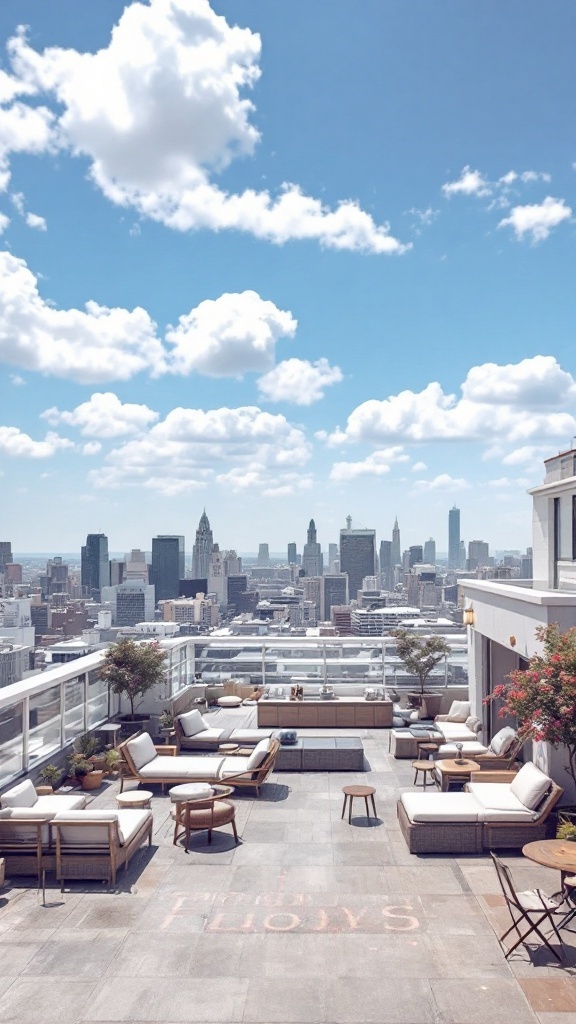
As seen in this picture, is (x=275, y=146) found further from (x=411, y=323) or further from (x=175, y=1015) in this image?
(x=175, y=1015)

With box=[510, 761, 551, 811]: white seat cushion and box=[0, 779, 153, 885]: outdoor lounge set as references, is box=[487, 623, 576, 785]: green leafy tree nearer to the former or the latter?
box=[510, 761, 551, 811]: white seat cushion

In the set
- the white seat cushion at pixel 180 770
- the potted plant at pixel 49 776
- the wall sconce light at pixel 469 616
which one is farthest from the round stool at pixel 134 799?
the wall sconce light at pixel 469 616

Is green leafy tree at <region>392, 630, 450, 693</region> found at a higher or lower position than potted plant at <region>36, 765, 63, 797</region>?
higher

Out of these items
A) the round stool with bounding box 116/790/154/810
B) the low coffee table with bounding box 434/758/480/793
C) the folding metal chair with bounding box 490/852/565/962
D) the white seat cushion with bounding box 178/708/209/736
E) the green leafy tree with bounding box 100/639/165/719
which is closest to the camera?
the folding metal chair with bounding box 490/852/565/962

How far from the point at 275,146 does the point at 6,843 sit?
1522cm

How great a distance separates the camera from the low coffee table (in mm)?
9867

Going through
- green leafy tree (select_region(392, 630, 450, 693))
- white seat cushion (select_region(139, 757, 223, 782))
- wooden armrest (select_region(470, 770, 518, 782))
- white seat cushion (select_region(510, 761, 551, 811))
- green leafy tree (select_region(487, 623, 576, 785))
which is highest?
green leafy tree (select_region(487, 623, 576, 785))

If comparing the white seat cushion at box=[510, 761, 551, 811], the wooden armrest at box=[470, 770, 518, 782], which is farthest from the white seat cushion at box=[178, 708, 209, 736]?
the white seat cushion at box=[510, 761, 551, 811]

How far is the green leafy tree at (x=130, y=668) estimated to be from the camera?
12977 millimetres

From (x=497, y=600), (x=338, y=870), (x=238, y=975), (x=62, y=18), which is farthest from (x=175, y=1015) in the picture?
(x=62, y=18)

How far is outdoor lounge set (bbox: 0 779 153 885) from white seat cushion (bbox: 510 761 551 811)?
4.59 meters

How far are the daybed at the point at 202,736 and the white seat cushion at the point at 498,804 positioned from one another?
4573 mm

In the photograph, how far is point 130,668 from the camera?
43.0 ft

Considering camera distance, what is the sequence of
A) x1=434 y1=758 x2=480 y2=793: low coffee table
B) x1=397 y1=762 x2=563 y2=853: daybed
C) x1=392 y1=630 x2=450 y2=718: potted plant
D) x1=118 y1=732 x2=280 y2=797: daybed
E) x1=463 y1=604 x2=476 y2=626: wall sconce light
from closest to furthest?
x1=397 y1=762 x2=563 y2=853: daybed < x1=434 y1=758 x2=480 y2=793: low coffee table < x1=118 y1=732 x2=280 y2=797: daybed < x1=463 y1=604 x2=476 y2=626: wall sconce light < x1=392 y1=630 x2=450 y2=718: potted plant
